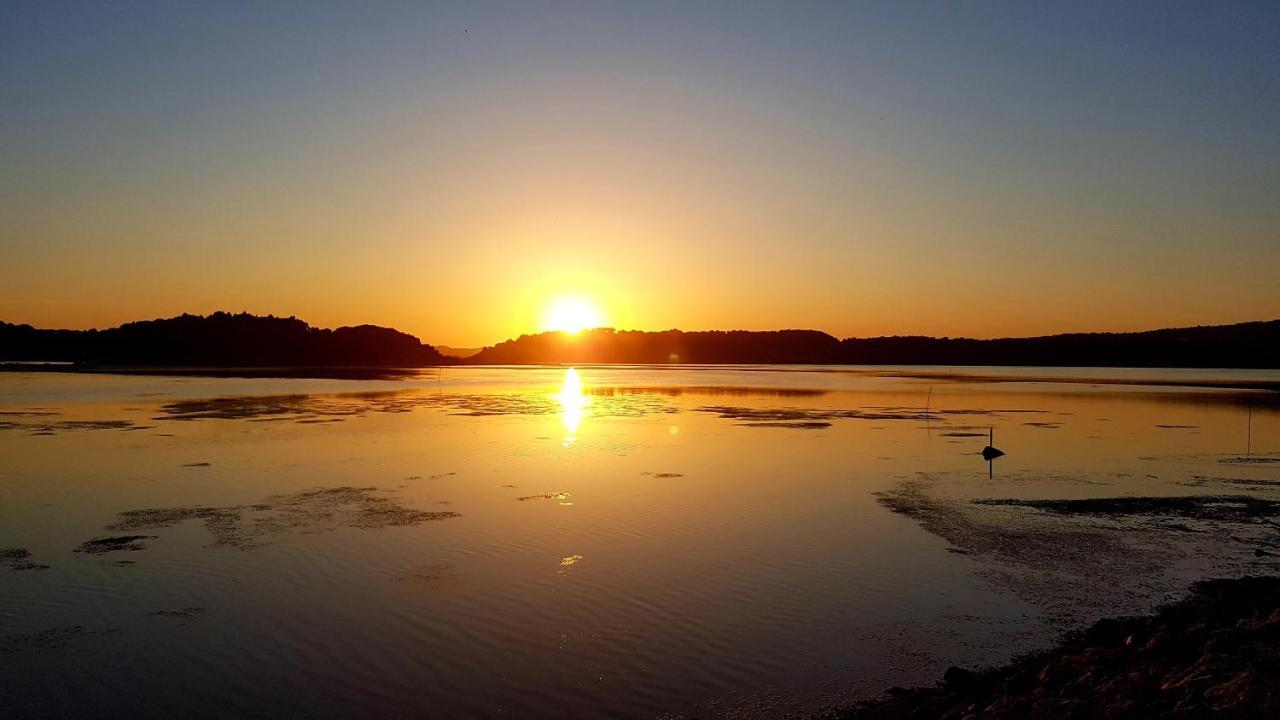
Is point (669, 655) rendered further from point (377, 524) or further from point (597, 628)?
point (377, 524)

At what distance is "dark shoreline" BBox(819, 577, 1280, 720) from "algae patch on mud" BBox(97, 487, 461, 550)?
35.9ft

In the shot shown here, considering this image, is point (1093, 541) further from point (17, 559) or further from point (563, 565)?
point (17, 559)

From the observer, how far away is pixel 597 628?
940cm

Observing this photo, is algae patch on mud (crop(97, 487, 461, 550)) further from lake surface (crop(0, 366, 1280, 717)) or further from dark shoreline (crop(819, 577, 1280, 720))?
dark shoreline (crop(819, 577, 1280, 720))

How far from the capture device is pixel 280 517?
15.4 metres

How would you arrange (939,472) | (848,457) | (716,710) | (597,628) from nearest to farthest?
(716,710) < (597,628) < (939,472) < (848,457)

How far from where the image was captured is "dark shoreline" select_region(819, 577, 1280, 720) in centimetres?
614

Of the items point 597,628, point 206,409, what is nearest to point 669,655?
point 597,628

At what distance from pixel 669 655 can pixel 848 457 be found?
17475mm

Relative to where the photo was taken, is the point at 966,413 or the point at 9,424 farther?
the point at 966,413

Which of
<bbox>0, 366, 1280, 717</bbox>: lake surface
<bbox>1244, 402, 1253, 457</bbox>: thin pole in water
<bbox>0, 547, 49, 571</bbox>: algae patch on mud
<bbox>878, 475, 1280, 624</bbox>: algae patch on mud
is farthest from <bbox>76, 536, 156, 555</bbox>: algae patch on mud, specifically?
<bbox>1244, 402, 1253, 457</bbox>: thin pole in water

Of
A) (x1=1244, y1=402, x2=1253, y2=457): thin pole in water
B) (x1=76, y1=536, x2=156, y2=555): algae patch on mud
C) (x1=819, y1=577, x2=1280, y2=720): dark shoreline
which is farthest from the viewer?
(x1=1244, y1=402, x2=1253, y2=457): thin pole in water

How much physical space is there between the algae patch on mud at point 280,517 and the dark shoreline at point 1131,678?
11.0m

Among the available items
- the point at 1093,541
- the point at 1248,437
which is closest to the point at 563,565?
the point at 1093,541
